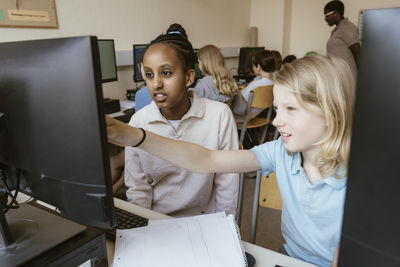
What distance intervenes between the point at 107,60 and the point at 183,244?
215 cm

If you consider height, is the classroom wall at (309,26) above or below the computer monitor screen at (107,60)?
above

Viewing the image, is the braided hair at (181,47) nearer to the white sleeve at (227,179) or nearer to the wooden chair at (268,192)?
the white sleeve at (227,179)

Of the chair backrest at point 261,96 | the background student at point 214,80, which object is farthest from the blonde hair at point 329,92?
the chair backrest at point 261,96

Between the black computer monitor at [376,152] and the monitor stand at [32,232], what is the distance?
1.83 ft

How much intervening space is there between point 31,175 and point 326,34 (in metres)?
5.14

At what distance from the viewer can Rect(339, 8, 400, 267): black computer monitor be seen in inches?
10.5

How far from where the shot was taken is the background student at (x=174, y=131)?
3.91ft

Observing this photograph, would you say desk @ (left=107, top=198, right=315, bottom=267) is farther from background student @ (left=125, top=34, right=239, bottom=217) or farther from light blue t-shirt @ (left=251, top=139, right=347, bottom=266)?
background student @ (left=125, top=34, right=239, bottom=217)

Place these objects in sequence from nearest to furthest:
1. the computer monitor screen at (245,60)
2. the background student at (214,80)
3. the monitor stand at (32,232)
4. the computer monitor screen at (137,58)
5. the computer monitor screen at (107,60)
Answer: the monitor stand at (32,232) < the computer monitor screen at (107,60) < the background student at (214,80) < the computer monitor screen at (137,58) < the computer monitor screen at (245,60)

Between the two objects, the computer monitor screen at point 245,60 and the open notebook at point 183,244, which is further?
the computer monitor screen at point 245,60

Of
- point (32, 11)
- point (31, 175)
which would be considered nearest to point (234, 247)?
point (31, 175)

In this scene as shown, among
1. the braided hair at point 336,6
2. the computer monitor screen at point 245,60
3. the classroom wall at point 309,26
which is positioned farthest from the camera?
the classroom wall at point 309,26

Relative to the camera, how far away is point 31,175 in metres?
0.62

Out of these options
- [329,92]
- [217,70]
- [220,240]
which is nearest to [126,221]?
[220,240]
